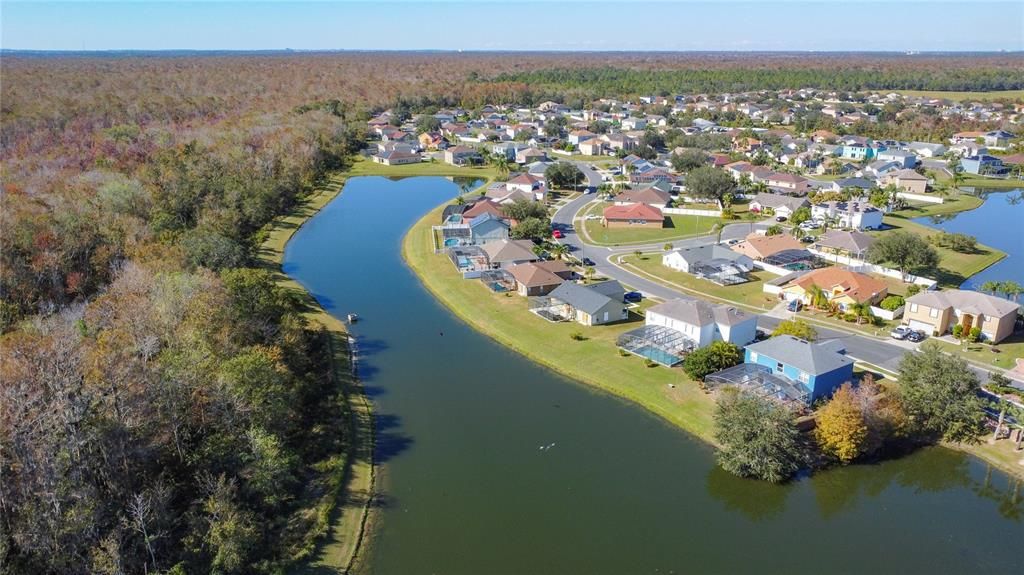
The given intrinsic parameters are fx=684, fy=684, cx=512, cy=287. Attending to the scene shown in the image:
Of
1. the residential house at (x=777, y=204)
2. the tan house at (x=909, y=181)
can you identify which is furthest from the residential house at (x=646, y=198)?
the tan house at (x=909, y=181)

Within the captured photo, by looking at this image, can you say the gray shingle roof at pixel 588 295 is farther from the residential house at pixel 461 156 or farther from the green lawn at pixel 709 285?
the residential house at pixel 461 156

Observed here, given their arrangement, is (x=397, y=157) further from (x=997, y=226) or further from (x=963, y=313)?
(x=963, y=313)

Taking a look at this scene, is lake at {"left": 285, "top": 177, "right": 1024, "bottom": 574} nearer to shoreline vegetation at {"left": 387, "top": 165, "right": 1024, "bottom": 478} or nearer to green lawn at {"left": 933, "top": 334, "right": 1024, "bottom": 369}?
shoreline vegetation at {"left": 387, "top": 165, "right": 1024, "bottom": 478}

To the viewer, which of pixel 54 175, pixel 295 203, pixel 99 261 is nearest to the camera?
pixel 99 261

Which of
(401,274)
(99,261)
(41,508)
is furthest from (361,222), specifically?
(41,508)

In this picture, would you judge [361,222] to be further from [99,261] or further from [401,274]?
[99,261]

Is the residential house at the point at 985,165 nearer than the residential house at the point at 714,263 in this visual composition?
No
